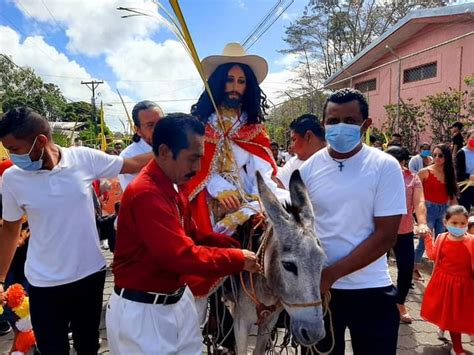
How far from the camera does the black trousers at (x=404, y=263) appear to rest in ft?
15.0

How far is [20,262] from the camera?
13.1 feet

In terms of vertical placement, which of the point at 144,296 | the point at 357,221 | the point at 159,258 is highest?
the point at 357,221

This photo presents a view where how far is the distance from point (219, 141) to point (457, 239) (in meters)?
2.69

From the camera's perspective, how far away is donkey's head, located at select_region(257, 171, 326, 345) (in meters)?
2.12

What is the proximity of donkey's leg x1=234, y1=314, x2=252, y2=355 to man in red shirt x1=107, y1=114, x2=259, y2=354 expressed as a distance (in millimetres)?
892

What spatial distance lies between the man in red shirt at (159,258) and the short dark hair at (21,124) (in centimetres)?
89

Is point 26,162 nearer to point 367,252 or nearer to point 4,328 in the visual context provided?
point 367,252

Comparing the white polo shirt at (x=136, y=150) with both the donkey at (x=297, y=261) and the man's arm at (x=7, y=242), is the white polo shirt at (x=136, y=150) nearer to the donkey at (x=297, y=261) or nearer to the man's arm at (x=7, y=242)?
the man's arm at (x=7, y=242)

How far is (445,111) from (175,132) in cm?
1338

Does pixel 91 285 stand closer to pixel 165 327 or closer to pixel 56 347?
pixel 56 347

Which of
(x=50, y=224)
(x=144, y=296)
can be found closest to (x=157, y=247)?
(x=144, y=296)

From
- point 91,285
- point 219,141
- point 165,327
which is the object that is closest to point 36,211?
point 91,285

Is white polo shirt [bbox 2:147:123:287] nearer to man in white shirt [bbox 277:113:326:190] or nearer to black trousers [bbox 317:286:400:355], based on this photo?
black trousers [bbox 317:286:400:355]

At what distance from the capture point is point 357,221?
2279 mm
